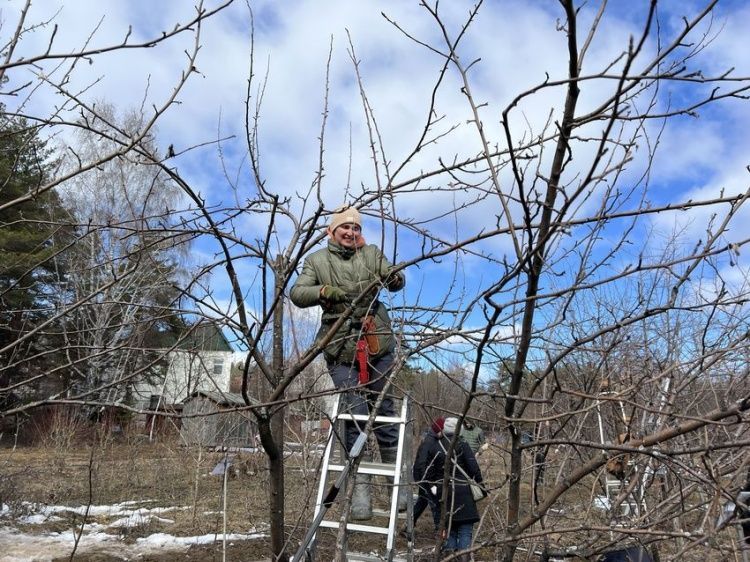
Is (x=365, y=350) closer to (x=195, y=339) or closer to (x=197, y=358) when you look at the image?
(x=195, y=339)

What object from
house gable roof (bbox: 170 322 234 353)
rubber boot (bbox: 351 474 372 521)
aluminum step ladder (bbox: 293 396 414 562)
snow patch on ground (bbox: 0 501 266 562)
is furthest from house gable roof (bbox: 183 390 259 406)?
snow patch on ground (bbox: 0 501 266 562)

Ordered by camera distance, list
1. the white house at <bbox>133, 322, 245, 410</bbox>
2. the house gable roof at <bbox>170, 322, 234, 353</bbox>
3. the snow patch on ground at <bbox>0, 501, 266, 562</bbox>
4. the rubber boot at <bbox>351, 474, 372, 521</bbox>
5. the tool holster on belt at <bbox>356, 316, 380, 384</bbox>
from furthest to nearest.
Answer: the snow patch on ground at <bbox>0, 501, 266, 562</bbox> → the rubber boot at <bbox>351, 474, 372, 521</bbox> → the tool holster on belt at <bbox>356, 316, 380, 384</bbox> → the white house at <bbox>133, 322, 245, 410</bbox> → the house gable roof at <bbox>170, 322, 234, 353</bbox>

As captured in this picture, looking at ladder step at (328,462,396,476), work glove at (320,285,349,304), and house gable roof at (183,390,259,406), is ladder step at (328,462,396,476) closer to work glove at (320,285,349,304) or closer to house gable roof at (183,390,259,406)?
house gable roof at (183,390,259,406)

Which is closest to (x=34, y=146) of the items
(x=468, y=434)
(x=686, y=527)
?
(x=686, y=527)

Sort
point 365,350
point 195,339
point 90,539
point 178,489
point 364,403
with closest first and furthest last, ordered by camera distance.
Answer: point 365,350 → point 195,339 → point 364,403 → point 90,539 → point 178,489

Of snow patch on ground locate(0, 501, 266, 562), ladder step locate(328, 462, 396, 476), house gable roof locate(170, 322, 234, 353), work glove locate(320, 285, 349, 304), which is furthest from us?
snow patch on ground locate(0, 501, 266, 562)

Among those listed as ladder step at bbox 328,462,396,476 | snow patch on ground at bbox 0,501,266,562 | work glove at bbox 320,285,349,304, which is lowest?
snow patch on ground at bbox 0,501,266,562

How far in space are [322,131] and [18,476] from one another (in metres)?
9.39

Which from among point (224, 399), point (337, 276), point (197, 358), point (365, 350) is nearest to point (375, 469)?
point (365, 350)

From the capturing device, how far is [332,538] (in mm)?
6223

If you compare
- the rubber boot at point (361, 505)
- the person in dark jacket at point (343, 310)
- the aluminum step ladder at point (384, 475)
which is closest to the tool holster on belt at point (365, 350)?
the person in dark jacket at point (343, 310)

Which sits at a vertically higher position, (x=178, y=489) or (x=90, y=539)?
(x=178, y=489)

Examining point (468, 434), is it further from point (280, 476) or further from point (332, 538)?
point (280, 476)

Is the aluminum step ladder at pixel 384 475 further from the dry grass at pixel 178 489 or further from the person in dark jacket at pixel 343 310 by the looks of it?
the dry grass at pixel 178 489
